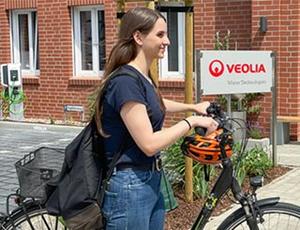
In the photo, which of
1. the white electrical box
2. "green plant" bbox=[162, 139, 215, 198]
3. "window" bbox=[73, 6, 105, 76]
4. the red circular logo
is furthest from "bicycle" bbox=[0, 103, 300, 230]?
the white electrical box

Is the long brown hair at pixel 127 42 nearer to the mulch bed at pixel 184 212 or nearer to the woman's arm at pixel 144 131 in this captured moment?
the woman's arm at pixel 144 131

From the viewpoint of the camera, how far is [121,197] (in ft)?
10.1

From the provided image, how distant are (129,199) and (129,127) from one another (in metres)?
0.37

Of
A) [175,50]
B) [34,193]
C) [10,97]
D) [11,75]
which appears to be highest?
[175,50]

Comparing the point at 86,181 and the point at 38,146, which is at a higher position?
the point at 86,181

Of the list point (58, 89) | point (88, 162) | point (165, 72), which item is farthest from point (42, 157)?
point (58, 89)

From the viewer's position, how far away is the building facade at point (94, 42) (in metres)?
9.74

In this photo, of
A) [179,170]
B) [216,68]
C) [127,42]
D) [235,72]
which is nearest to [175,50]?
[235,72]

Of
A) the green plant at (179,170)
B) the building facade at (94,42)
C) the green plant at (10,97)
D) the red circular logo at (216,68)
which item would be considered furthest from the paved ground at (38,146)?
the red circular logo at (216,68)

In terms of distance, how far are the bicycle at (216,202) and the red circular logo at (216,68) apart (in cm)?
343

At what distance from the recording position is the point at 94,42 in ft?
41.0

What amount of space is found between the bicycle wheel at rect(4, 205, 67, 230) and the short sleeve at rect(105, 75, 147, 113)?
98cm

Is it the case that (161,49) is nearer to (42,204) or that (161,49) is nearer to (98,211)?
(98,211)

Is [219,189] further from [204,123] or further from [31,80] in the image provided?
[31,80]
